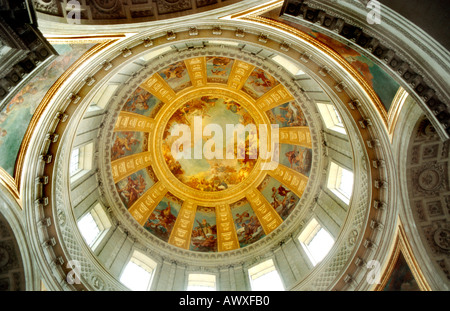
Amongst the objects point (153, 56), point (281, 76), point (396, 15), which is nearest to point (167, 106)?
point (153, 56)

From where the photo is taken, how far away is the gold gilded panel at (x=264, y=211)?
64.6 ft

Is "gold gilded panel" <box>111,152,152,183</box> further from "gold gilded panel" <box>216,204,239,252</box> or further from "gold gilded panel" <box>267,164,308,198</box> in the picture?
"gold gilded panel" <box>267,164,308,198</box>

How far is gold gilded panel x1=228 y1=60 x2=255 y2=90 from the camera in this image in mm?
18984

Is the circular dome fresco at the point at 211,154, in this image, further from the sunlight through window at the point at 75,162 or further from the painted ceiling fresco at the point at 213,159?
the sunlight through window at the point at 75,162

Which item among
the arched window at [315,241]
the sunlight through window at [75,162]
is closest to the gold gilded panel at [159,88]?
the sunlight through window at [75,162]

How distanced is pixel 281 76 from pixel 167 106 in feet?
28.4

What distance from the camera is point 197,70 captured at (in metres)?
19.7

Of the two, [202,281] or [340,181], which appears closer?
[340,181]

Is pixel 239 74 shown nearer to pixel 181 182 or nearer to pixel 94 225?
pixel 181 182

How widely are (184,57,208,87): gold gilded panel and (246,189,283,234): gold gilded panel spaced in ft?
28.1

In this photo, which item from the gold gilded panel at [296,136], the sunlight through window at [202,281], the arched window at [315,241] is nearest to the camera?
the arched window at [315,241]

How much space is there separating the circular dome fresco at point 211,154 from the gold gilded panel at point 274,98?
0.27 ft

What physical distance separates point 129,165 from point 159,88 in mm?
5321

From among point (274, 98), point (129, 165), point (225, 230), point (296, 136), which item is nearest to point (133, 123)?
point (129, 165)
